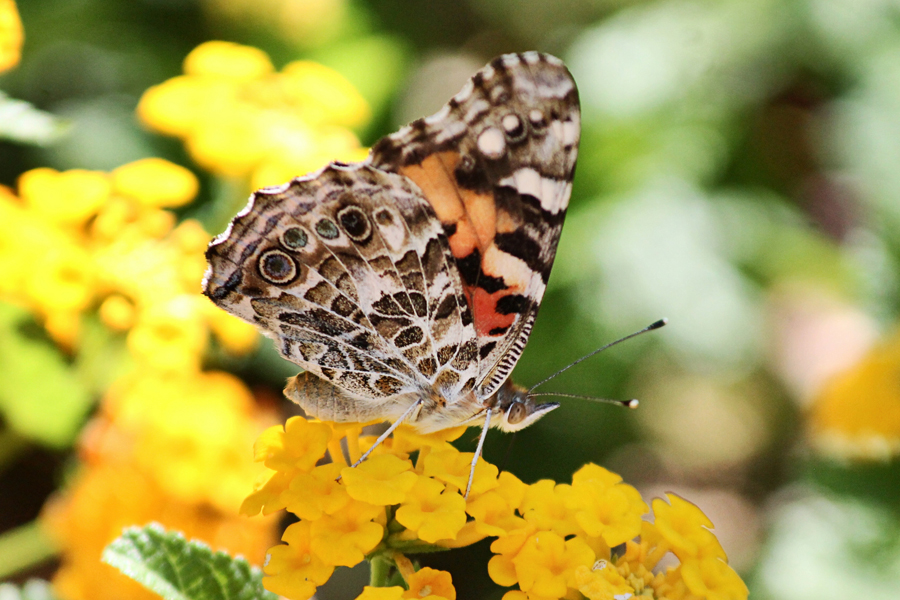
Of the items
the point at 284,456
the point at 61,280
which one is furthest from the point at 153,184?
the point at 284,456

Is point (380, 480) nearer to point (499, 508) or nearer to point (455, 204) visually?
point (499, 508)

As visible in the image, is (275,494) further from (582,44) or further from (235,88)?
(582,44)

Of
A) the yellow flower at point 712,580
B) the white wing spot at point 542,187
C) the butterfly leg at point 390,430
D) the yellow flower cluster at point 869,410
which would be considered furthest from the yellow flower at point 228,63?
the yellow flower cluster at point 869,410

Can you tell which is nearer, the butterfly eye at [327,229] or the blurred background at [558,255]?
the butterfly eye at [327,229]

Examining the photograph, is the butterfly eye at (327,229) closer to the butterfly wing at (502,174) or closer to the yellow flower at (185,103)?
the butterfly wing at (502,174)

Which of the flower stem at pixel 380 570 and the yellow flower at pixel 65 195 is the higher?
the yellow flower at pixel 65 195

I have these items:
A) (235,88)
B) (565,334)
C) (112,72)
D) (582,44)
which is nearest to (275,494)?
(235,88)
